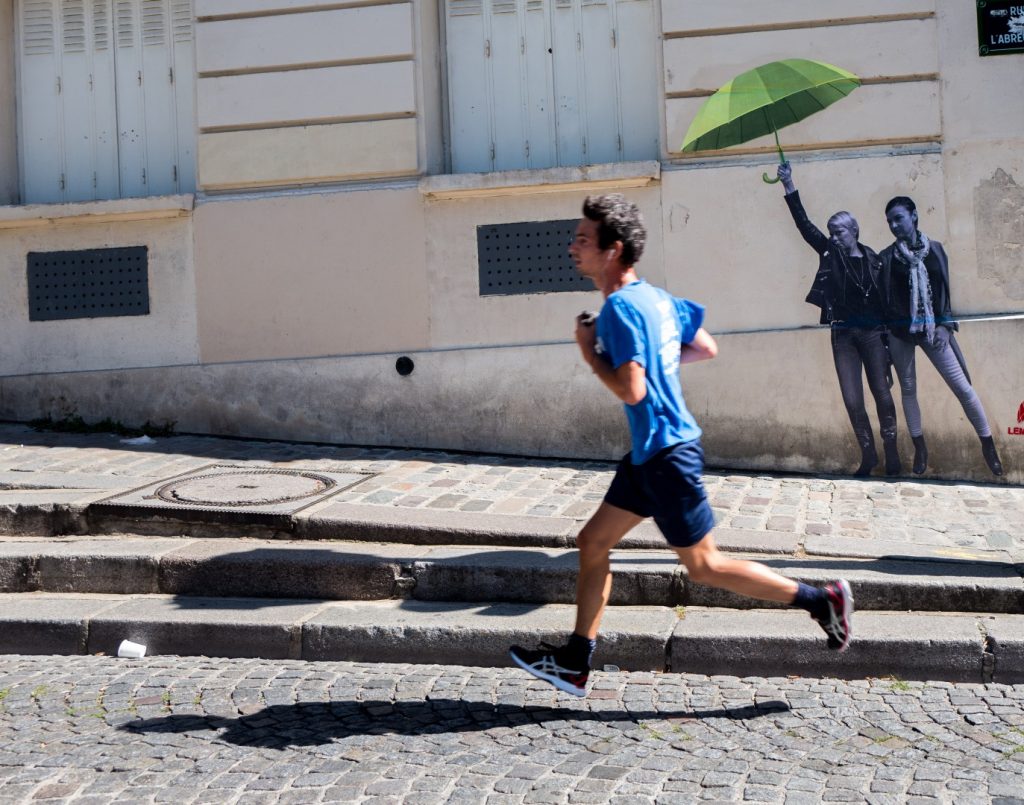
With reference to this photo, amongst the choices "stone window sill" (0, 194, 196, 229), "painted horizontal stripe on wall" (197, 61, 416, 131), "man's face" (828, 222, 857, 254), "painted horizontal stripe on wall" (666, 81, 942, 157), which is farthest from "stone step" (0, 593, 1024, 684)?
"painted horizontal stripe on wall" (197, 61, 416, 131)

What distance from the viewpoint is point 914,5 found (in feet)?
26.0

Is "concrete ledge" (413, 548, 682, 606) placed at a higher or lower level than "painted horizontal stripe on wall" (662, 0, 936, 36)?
lower

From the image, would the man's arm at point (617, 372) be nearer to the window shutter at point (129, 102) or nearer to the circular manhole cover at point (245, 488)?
the circular manhole cover at point (245, 488)

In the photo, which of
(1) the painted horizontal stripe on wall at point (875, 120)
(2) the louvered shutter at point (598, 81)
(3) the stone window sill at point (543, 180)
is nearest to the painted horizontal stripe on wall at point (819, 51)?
(1) the painted horizontal stripe on wall at point (875, 120)

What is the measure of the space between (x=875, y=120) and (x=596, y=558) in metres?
5.16

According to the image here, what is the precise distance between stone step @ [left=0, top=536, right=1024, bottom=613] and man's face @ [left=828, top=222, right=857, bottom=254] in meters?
3.23

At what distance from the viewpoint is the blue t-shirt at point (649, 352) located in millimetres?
3729

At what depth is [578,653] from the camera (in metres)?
4.12

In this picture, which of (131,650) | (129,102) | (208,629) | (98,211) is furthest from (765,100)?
(129,102)

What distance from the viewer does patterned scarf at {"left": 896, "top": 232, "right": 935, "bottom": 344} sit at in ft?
26.0

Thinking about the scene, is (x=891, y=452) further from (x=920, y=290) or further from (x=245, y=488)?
(x=245, y=488)

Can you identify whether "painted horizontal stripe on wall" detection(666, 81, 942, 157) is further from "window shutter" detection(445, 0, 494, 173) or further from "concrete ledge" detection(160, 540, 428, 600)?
"concrete ledge" detection(160, 540, 428, 600)

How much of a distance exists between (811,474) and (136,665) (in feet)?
16.3

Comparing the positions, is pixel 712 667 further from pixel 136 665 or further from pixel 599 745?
pixel 136 665
